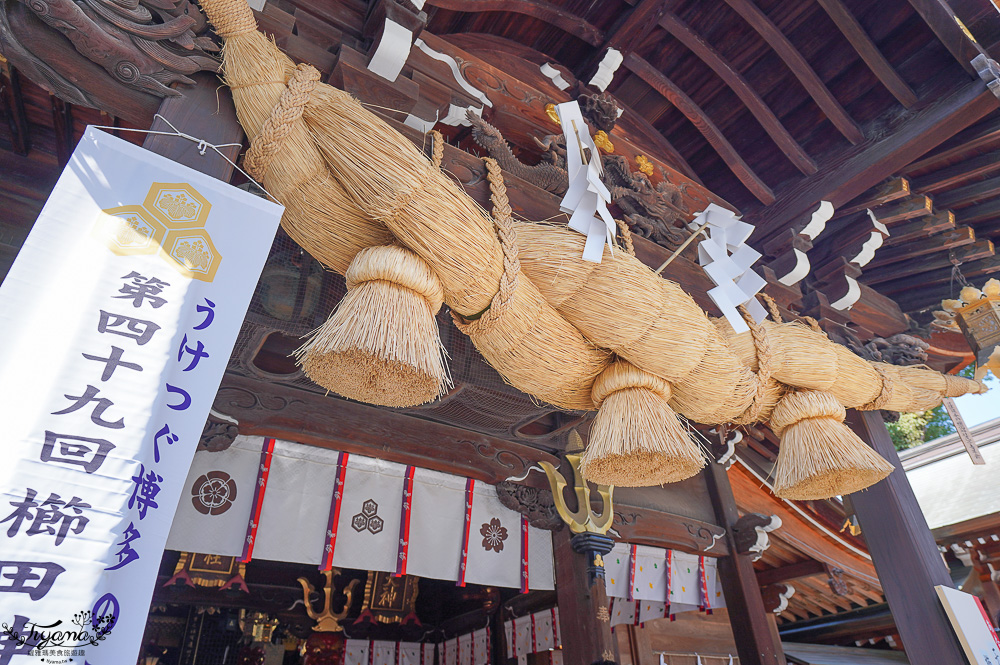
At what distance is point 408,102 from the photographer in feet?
7.47

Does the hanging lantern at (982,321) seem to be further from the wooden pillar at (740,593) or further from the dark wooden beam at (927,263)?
the wooden pillar at (740,593)

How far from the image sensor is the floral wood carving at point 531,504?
3916 mm

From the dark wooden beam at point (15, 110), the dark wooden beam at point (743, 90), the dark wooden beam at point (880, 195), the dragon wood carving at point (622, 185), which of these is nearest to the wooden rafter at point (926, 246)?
the dark wooden beam at point (880, 195)

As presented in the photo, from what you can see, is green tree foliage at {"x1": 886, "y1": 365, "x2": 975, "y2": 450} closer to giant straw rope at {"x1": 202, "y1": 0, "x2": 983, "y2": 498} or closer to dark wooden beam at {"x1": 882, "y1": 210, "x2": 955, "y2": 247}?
dark wooden beam at {"x1": 882, "y1": 210, "x2": 955, "y2": 247}

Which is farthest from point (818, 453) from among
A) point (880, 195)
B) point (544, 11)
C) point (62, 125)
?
point (62, 125)

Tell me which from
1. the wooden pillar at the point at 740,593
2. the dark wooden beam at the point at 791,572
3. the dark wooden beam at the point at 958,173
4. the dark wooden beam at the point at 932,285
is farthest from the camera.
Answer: the dark wooden beam at the point at 791,572

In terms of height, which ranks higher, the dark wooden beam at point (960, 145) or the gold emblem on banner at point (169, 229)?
the dark wooden beam at point (960, 145)

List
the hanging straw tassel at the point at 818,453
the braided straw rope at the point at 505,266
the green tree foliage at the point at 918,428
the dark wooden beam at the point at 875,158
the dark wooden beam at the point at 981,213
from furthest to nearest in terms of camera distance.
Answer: the green tree foliage at the point at 918,428
the dark wooden beam at the point at 981,213
the dark wooden beam at the point at 875,158
the hanging straw tassel at the point at 818,453
the braided straw rope at the point at 505,266

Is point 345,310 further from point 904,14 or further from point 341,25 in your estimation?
point 904,14

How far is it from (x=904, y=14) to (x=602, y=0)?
1790mm

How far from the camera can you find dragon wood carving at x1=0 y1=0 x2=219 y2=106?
148 centimetres

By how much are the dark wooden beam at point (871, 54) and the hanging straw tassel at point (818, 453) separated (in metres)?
2.09

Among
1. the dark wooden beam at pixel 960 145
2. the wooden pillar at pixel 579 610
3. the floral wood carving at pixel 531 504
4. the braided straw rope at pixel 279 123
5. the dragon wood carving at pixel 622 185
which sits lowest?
the wooden pillar at pixel 579 610

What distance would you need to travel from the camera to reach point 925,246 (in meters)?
4.01
